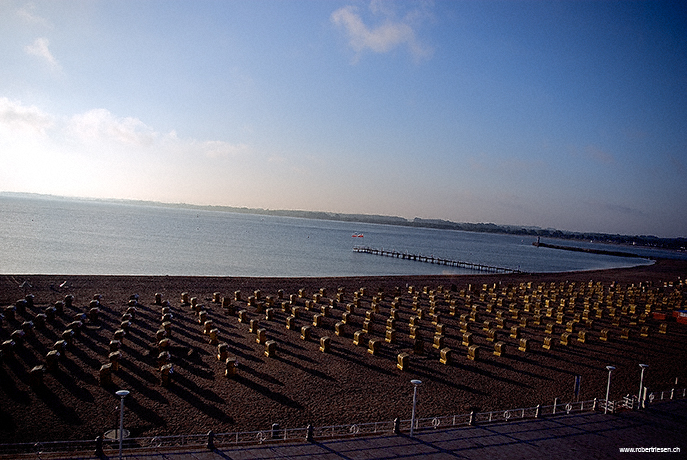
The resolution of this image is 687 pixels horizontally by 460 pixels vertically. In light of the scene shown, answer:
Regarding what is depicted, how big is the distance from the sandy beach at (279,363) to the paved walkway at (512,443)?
7.22 ft

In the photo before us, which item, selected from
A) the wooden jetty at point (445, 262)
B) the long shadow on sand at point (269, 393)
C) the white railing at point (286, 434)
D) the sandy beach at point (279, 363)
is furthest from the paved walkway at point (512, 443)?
the wooden jetty at point (445, 262)

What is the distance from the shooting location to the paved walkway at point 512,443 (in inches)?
430

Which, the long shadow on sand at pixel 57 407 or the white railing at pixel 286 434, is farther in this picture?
the long shadow on sand at pixel 57 407

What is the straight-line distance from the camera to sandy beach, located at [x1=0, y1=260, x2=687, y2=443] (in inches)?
550

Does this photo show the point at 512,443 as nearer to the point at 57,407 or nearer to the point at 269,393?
the point at 269,393

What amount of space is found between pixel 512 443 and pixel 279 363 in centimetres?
1086

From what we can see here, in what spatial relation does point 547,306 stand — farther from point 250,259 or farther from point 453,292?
point 250,259

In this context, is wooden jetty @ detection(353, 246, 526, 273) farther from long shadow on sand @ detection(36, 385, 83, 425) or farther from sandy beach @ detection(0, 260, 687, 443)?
long shadow on sand @ detection(36, 385, 83, 425)

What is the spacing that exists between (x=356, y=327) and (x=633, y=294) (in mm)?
36651

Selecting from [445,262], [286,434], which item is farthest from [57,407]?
[445,262]

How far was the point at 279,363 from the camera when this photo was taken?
1936cm

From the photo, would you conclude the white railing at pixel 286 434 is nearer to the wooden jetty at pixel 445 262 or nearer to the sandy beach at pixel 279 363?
the sandy beach at pixel 279 363

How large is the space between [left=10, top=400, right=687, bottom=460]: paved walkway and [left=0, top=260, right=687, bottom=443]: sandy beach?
220 centimetres

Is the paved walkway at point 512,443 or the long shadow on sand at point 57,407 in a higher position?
the paved walkway at point 512,443
